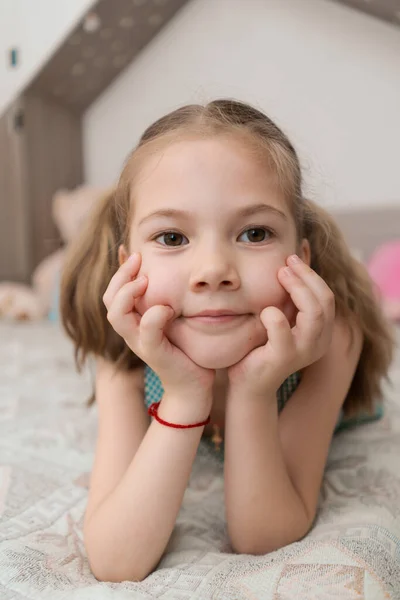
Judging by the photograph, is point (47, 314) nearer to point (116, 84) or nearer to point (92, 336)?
point (116, 84)

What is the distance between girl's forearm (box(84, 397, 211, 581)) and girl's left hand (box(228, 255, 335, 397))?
6 cm

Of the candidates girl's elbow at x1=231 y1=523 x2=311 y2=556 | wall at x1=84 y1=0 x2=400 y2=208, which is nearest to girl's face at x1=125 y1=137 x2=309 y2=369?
girl's elbow at x1=231 y1=523 x2=311 y2=556

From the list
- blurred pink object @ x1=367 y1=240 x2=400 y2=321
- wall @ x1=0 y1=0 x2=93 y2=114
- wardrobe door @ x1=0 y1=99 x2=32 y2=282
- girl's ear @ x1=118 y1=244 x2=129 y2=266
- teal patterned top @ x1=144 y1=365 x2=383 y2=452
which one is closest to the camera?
girl's ear @ x1=118 y1=244 x2=129 y2=266

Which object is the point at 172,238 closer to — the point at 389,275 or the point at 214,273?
the point at 214,273

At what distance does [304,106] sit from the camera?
2.36 meters

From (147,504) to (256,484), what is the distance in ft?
0.39

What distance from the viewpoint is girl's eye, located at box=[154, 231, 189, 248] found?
0.64m

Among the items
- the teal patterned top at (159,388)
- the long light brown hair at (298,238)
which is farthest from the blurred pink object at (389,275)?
the teal patterned top at (159,388)

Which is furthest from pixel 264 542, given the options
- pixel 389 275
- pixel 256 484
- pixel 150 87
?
pixel 150 87

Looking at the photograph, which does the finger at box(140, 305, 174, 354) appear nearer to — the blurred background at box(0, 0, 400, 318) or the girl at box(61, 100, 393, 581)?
the girl at box(61, 100, 393, 581)

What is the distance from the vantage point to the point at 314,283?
63cm

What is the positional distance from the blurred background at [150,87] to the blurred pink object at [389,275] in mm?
210

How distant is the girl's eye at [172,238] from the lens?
64cm

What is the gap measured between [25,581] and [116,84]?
264cm
